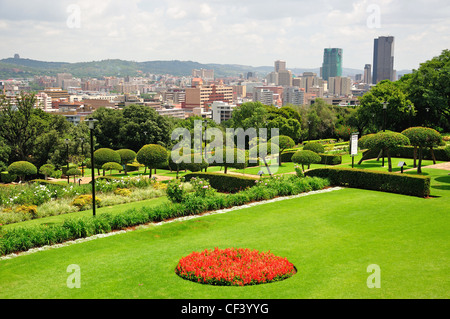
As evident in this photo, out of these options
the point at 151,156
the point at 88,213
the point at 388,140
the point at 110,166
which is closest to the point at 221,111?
the point at 110,166

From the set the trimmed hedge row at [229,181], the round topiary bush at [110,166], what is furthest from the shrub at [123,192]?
the round topiary bush at [110,166]

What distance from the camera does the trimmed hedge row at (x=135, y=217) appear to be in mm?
11938

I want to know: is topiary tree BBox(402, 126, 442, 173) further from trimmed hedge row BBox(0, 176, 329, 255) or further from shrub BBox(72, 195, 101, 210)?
shrub BBox(72, 195, 101, 210)

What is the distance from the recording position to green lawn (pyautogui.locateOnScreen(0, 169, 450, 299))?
26.3 feet

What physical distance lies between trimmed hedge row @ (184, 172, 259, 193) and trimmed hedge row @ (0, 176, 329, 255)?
171 centimetres

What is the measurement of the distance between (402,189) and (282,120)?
32.8m

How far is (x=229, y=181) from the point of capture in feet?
72.0

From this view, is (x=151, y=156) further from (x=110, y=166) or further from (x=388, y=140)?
(x=388, y=140)

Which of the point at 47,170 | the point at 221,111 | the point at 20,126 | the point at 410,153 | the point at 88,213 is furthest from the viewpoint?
the point at 221,111

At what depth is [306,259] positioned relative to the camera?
9750 millimetres

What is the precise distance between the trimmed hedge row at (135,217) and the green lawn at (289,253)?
2.98 ft

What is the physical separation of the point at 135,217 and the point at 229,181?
835cm
